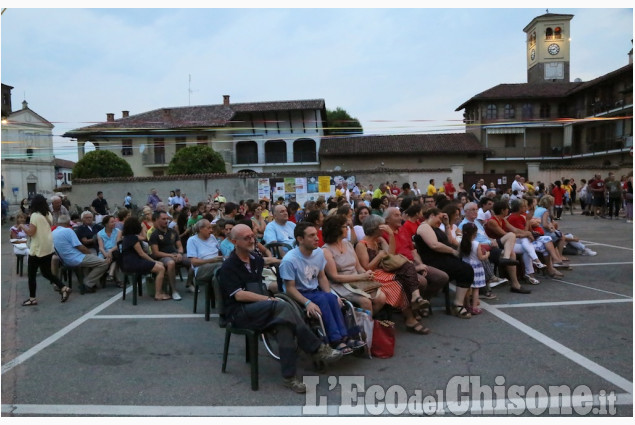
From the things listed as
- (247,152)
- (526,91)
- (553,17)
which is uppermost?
(553,17)

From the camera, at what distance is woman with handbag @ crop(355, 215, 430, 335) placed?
5.18m

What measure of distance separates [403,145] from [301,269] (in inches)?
1475

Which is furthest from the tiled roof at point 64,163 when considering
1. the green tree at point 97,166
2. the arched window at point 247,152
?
the green tree at point 97,166

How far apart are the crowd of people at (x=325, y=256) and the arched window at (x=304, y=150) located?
32.7 meters

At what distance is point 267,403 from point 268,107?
40.0m

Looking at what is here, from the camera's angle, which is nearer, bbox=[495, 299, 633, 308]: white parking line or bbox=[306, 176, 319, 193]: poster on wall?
bbox=[495, 299, 633, 308]: white parking line

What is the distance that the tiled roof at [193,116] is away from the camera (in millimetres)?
40500

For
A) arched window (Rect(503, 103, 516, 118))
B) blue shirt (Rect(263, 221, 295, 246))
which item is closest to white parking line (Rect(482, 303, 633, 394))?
blue shirt (Rect(263, 221, 295, 246))

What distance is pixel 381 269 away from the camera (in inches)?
215

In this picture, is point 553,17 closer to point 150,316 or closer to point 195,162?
point 195,162

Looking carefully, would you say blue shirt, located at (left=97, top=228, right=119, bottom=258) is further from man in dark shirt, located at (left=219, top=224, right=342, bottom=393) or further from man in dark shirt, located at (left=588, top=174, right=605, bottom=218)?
man in dark shirt, located at (left=588, top=174, right=605, bottom=218)

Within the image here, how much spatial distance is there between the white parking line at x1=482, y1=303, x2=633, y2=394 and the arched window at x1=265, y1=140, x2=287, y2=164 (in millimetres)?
38112

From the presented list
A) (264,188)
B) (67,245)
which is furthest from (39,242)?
(264,188)

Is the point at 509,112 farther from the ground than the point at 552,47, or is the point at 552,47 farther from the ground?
the point at 552,47
